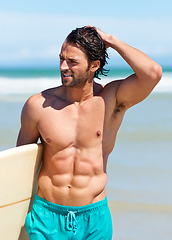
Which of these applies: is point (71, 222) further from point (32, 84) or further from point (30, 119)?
point (32, 84)

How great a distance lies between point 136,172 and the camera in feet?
16.5

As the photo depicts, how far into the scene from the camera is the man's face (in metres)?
2.55

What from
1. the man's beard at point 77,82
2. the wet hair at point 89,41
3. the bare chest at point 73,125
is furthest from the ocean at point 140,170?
the wet hair at point 89,41

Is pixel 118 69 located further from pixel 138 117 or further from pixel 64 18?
pixel 138 117

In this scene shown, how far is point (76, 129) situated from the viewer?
271cm

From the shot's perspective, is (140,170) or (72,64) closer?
(72,64)

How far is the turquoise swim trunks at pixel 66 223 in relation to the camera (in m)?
2.72

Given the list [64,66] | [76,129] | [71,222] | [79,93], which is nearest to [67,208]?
[71,222]

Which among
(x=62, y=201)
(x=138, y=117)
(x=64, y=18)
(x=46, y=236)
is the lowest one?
(x=46, y=236)

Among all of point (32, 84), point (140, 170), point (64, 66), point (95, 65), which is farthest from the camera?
point (32, 84)

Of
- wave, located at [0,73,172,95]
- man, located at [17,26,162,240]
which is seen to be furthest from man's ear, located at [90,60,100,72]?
wave, located at [0,73,172,95]

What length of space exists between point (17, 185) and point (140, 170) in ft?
8.22

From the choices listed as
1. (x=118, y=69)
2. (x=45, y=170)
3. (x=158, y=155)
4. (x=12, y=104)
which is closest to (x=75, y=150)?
(x=45, y=170)

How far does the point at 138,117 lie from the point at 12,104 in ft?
8.66
